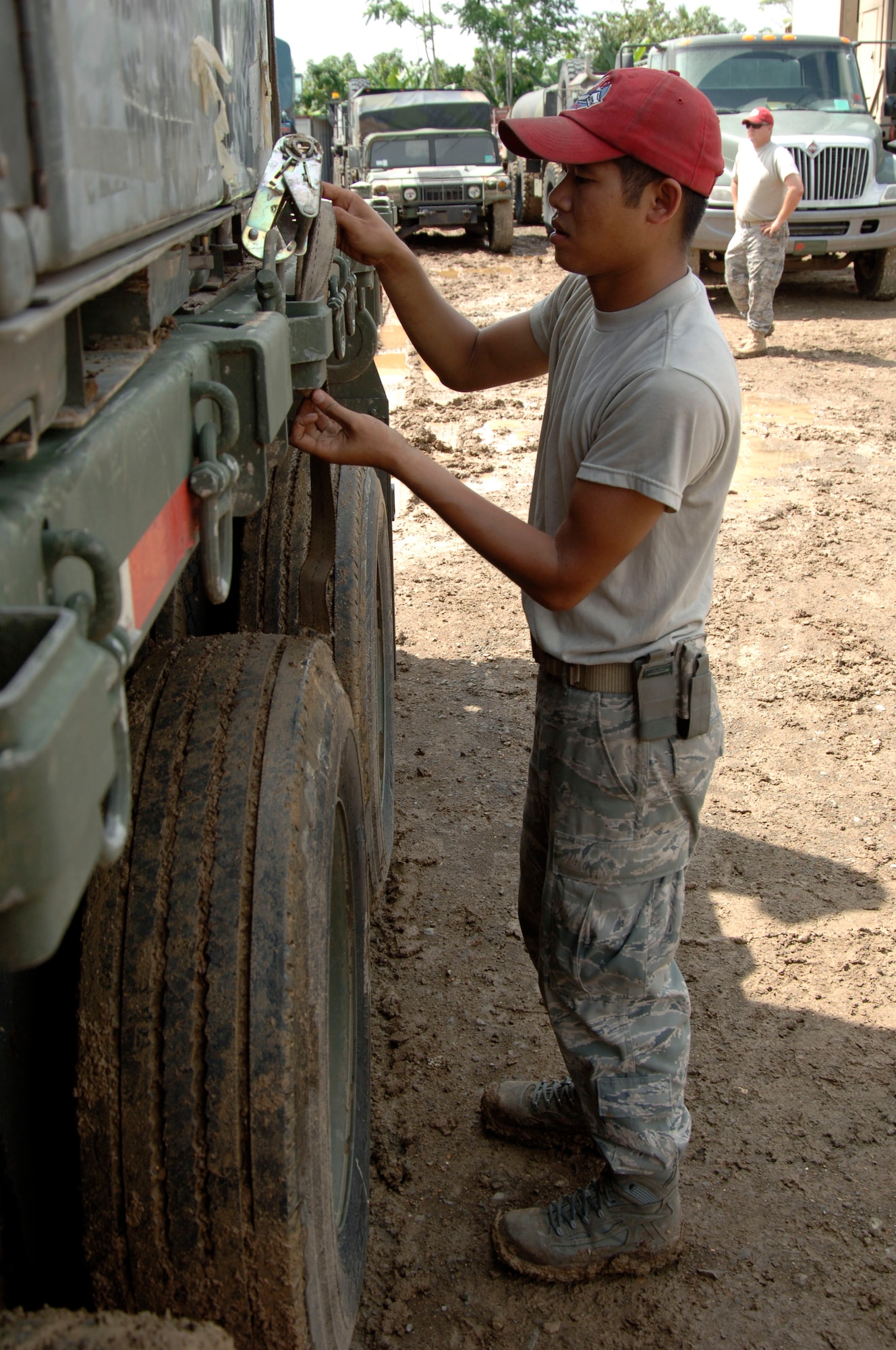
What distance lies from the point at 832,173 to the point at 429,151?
6528mm

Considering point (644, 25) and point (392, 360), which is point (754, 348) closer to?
point (392, 360)

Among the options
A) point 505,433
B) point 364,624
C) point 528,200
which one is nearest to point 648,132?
point 364,624

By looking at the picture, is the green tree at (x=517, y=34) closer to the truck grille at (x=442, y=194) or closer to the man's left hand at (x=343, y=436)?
the truck grille at (x=442, y=194)

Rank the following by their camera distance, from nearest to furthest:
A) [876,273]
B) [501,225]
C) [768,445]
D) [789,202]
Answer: [768,445] → [789,202] → [876,273] → [501,225]

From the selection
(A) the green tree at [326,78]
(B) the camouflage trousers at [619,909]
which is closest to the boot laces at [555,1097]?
(B) the camouflage trousers at [619,909]

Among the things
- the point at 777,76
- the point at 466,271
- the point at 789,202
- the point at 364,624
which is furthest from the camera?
the point at 466,271

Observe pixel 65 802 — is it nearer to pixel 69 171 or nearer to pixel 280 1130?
pixel 69 171

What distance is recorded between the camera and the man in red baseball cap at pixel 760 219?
32.0ft

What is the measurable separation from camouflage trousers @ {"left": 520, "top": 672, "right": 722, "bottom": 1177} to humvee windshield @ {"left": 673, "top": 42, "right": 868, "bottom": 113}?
11665mm

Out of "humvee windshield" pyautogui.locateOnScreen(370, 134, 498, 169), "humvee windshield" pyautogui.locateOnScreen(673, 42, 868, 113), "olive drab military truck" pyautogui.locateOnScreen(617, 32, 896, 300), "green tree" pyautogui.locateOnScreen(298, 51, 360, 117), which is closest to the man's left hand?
"olive drab military truck" pyautogui.locateOnScreen(617, 32, 896, 300)

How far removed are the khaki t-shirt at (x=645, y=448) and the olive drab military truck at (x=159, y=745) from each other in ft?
1.43

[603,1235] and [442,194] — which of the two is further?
[442,194]

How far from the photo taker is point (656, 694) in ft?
6.79

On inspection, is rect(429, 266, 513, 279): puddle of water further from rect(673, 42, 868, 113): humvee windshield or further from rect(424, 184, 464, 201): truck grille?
rect(673, 42, 868, 113): humvee windshield
